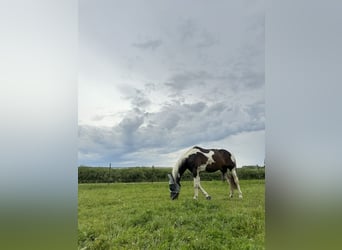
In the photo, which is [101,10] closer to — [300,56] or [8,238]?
[300,56]

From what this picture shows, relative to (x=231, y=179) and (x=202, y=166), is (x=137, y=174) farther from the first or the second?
(x=231, y=179)

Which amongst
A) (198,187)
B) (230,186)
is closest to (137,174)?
(198,187)

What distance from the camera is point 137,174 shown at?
117 inches

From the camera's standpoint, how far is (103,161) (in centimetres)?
285

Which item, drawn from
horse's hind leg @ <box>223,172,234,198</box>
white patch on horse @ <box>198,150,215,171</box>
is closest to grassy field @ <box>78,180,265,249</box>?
horse's hind leg @ <box>223,172,234,198</box>

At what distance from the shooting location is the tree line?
2.81 m

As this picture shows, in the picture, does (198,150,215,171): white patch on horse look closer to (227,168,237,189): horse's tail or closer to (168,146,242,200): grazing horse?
(168,146,242,200): grazing horse

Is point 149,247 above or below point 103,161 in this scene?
below

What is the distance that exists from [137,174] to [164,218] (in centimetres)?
39

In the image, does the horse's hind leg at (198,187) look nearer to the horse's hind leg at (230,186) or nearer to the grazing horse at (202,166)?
the grazing horse at (202,166)

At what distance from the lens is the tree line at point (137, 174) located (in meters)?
2.81

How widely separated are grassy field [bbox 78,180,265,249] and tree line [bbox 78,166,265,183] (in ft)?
0.14

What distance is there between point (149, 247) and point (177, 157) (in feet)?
2.24

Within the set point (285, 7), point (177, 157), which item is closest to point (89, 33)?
point (177, 157)
